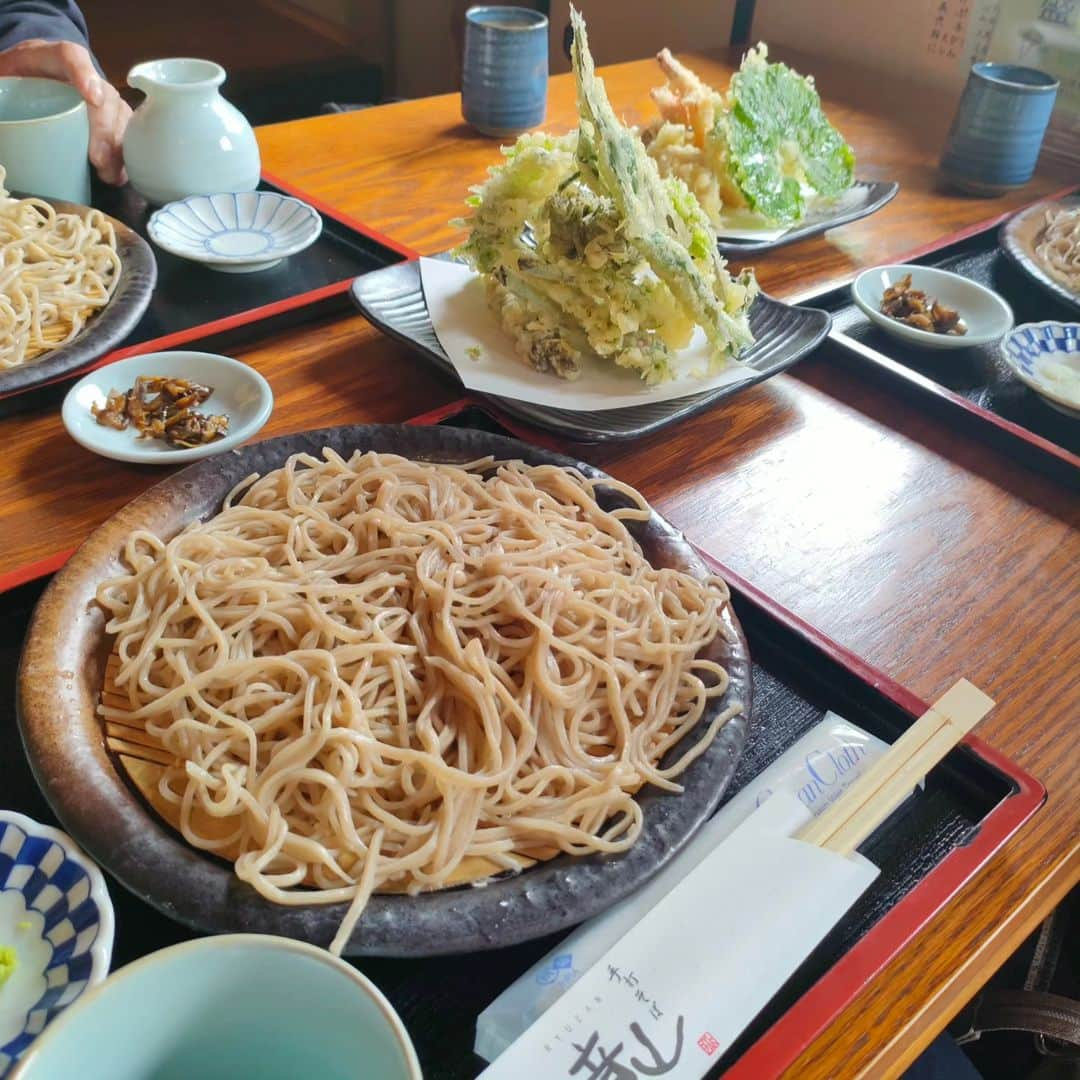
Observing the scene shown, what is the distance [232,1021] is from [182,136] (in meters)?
1.88

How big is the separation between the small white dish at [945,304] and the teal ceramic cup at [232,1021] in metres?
1.75

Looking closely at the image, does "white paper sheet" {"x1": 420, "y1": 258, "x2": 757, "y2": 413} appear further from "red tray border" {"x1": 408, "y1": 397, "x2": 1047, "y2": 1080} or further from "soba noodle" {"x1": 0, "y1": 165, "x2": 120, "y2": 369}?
"soba noodle" {"x1": 0, "y1": 165, "x2": 120, "y2": 369}

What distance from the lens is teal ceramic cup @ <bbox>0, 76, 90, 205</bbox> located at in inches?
74.7

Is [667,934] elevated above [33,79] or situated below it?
below

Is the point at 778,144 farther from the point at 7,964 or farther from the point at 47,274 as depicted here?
the point at 7,964

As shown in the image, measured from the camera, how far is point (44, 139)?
75.1 inches

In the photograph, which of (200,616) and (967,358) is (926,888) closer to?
(200,616)

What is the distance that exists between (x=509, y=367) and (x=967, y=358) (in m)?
1.00

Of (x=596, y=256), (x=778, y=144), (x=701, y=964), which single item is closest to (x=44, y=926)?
(x=701, y=964)

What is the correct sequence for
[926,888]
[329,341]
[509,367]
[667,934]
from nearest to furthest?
1. [667,934]
2. [926,888]
3. [509,367]
4. [329,341]

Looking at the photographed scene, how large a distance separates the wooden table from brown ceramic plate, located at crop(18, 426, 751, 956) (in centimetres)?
20

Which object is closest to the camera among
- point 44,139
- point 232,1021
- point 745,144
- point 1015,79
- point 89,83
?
point 232,1021

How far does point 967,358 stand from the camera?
78.7 inches

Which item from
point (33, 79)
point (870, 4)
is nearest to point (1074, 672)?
point (33, 79)
